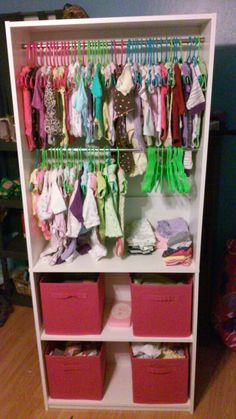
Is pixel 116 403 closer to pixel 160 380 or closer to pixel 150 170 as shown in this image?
pixel 160 380

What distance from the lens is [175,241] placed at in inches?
72.7

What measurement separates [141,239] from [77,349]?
70 centimetres

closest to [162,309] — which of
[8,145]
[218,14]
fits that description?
[8,145]

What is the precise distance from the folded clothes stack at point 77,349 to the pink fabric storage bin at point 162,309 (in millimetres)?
285

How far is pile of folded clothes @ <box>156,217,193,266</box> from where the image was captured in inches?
69.8

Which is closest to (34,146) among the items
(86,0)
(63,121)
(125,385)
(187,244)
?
(63,121)

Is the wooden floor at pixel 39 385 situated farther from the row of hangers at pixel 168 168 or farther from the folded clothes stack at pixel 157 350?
the row of hangers at pixel 168 168

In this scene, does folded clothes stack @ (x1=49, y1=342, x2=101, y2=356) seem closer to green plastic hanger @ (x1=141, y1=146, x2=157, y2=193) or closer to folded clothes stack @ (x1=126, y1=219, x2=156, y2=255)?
folded clothes stack @ (x1=126, y1=219, x2=156, y2=255)

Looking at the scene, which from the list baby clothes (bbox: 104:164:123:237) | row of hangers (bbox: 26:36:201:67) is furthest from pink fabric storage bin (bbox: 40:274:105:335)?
row of hangers (bbox: 26:36:201:67)

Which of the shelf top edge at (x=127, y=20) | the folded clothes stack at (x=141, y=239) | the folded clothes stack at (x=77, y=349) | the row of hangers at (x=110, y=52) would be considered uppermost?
the shelf top edge at (x=127, y=20)

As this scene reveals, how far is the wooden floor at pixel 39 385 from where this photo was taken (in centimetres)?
195

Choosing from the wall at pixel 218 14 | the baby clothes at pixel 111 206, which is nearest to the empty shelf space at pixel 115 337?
the baby clothes at pixel 111 206

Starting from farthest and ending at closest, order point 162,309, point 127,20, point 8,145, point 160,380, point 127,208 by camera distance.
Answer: point 8,145, point 127,208, point 160,380, point 162,309, point 127,20

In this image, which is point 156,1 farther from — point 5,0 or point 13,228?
point 13,228
